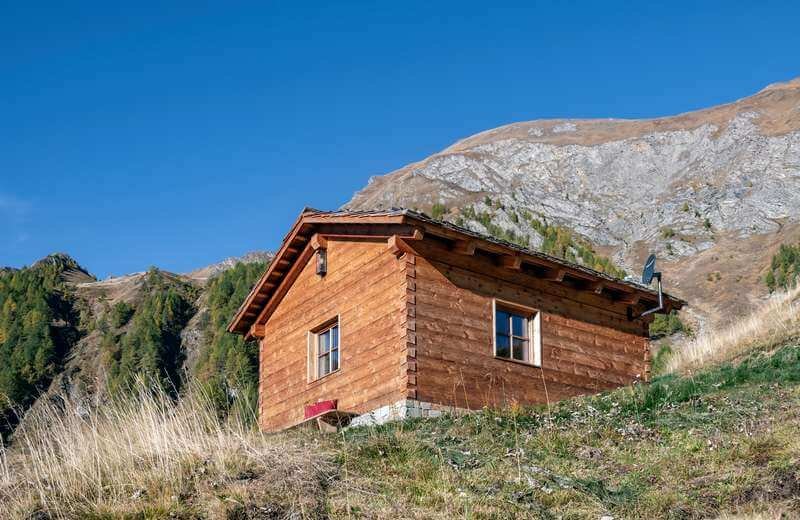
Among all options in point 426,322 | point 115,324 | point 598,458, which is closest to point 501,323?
point 426,322

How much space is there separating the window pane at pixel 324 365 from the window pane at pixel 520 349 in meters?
3.84

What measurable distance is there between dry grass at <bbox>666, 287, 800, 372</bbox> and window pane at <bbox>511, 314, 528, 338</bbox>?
3.32 metres

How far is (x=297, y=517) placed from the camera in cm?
874

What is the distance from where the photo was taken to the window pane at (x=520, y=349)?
18428 mm

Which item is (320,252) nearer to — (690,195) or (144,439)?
(144,439)

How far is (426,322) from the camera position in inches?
664

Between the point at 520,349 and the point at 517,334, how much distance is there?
0.99ft

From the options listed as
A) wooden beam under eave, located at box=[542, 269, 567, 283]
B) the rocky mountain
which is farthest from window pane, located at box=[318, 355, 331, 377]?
the rocky mountain

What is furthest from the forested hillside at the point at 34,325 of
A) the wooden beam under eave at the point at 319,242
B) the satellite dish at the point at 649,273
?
the satellite dish at the point at 649,273

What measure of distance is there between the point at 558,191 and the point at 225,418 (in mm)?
Result: 93801

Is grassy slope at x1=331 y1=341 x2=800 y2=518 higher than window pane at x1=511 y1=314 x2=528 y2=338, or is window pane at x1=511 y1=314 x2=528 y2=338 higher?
window pane at x1=511 y1=314 x2=528 y2=338

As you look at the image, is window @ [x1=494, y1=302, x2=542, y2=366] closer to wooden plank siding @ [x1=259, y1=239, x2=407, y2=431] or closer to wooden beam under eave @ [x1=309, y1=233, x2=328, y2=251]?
wooden plank siding @ [x1=259, y1=239, x2=407, y2=431]

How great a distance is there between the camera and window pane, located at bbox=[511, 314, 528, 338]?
1856cm

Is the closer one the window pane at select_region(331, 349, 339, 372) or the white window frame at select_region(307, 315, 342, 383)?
the window pane at select_region(331, 349, 339, 372)
